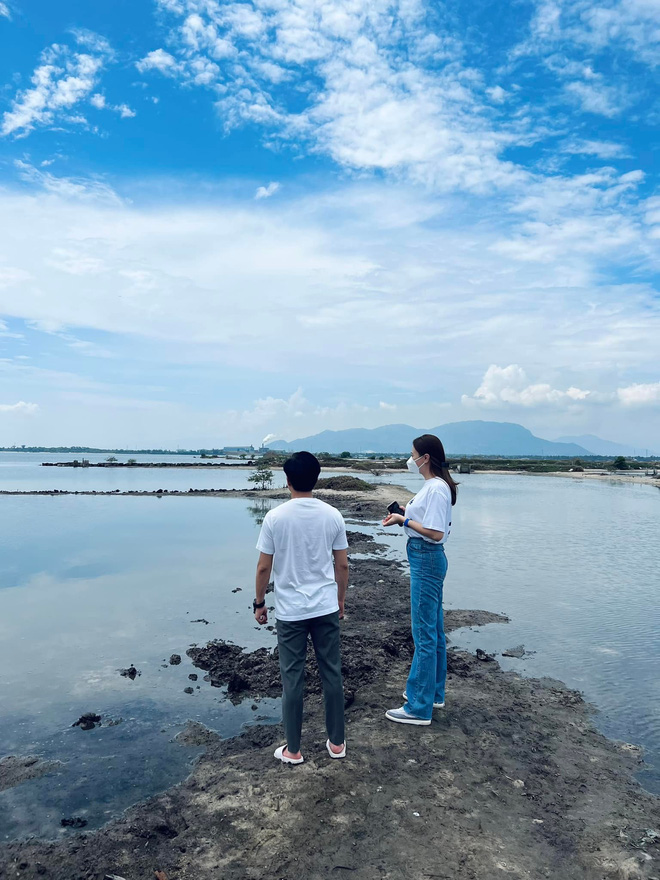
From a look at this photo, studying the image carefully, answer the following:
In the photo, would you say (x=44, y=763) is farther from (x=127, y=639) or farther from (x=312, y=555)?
(x=127, y=639)

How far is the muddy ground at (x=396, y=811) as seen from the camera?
3.43 m

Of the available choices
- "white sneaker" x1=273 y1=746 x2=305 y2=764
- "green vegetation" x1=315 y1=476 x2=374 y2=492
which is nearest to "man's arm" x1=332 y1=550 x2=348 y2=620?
"white sneaker" x1=273 y1=746 x2=305 y2=764

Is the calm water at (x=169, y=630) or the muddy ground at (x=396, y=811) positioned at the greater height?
the muddy ground at (x=396, y=811)

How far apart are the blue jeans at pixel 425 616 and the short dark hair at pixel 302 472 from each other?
132 centimetres

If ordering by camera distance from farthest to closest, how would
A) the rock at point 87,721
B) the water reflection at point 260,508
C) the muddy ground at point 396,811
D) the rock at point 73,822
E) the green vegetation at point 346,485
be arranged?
the green vegetation at point 346,485, the water reflection at point 260,508, the rock at point 87,721, the rock at point 73,822, the muddy ground at point 396,811

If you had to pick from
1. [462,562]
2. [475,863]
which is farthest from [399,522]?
[462,562]

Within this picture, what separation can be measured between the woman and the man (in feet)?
3.12

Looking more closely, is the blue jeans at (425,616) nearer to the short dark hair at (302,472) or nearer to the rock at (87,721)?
the short dark hair at (302,472)

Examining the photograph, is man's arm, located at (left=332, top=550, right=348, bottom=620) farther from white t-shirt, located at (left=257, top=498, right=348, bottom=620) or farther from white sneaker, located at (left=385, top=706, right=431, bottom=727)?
white sneaker, located at (left=385, top=706, right=431, bottom=727)

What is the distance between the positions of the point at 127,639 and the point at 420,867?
246 inches

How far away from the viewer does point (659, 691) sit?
257 inches

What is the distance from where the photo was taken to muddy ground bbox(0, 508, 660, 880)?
343 centimetres

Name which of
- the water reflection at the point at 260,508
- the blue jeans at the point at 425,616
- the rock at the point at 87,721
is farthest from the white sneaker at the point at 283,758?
the water reflection at the point at 260,508

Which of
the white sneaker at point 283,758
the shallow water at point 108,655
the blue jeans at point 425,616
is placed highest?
the blue jeans at point 425,616
